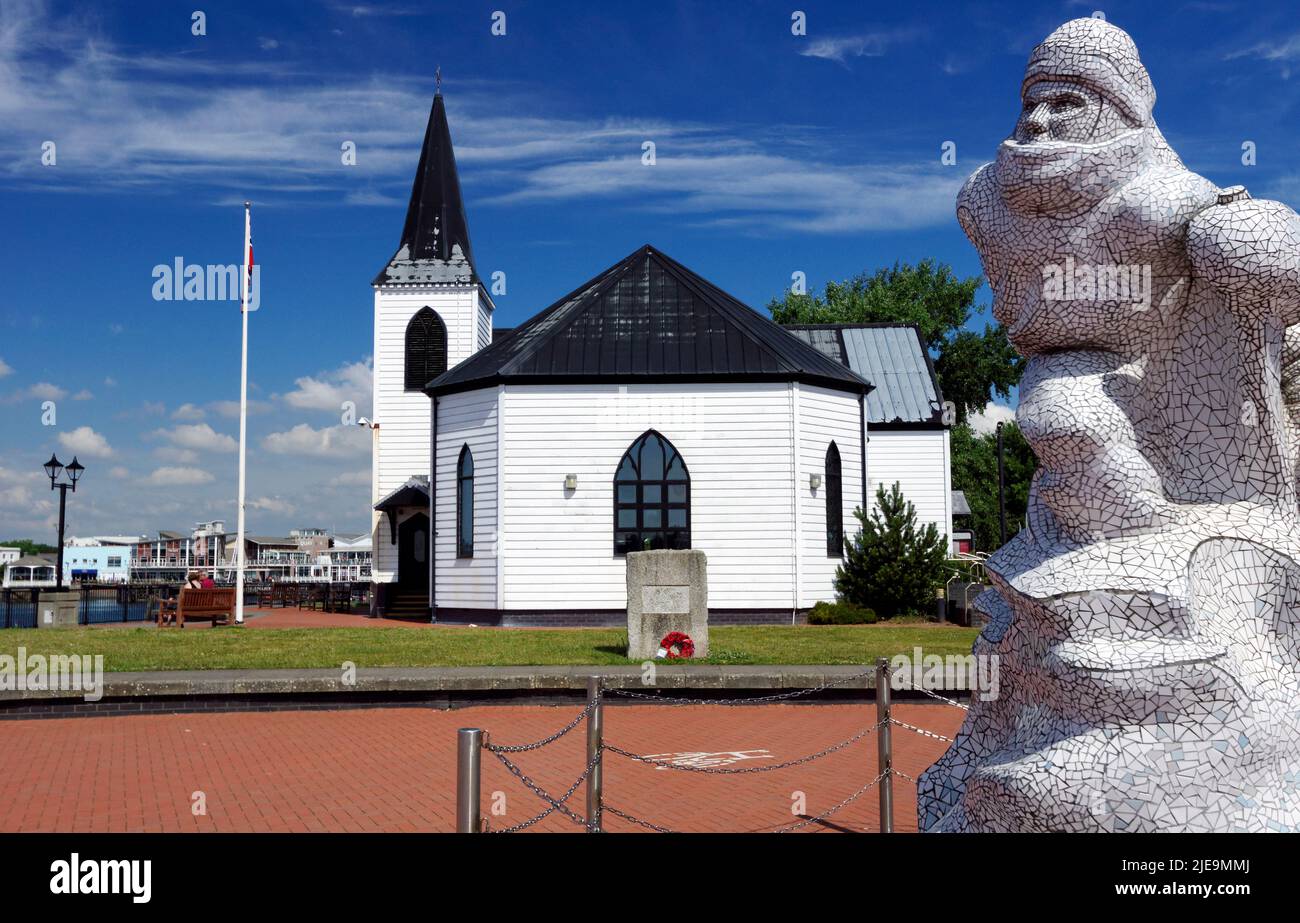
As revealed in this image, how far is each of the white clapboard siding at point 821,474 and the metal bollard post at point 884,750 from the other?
1770cm

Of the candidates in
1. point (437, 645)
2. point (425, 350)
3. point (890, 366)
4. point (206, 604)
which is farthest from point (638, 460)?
point (425, 350)

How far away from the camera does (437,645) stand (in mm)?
19688

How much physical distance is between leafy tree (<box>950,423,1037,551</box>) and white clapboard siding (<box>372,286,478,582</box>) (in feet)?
120

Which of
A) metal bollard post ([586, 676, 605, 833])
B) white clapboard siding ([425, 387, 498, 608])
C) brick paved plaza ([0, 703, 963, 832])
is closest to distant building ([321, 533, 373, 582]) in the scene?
white clapboard siding ([425, 387, 498, 608])

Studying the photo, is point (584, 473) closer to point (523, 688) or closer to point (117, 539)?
point (523, 688)

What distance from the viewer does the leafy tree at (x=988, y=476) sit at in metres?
61.2

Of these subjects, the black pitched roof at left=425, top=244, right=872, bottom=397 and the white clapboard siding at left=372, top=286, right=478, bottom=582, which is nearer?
the black pitched roof at left=425, top=244, right=872, bottom=397

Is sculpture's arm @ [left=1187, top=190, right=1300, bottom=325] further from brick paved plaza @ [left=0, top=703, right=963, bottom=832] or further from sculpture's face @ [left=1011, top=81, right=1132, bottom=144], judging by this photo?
brick paved plaza @ [left=0, top=703, right=963, bottom=832]

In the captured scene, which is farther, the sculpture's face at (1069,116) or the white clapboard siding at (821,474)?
the white clapboard siding at (821,474)

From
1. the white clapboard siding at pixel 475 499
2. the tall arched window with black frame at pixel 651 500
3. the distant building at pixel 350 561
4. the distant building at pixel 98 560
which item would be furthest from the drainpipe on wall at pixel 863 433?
the distant building at pixel 98 560

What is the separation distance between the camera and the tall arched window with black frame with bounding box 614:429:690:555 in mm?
25578

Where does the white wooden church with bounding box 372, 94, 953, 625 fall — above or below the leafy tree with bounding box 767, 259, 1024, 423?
below

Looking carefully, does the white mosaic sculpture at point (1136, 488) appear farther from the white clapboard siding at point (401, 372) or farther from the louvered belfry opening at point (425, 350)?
the louvered belfry opening at point (425, 350)
